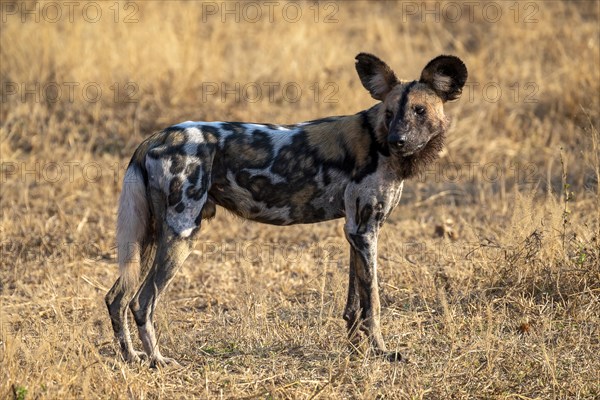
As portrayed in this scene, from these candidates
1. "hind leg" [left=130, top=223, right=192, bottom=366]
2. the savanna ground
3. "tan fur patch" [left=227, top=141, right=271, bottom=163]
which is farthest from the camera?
"tan fur patch" [left=227, top=141, right=271, bottom=163]

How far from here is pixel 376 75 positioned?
432 centimetres

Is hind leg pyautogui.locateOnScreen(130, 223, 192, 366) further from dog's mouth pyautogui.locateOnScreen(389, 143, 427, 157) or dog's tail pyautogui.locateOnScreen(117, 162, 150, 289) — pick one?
dog's mouth pyautogui.locateOnScreen(389, 143, 427, 157)

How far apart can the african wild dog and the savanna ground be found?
1.14ft

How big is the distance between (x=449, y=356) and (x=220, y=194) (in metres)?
1.21

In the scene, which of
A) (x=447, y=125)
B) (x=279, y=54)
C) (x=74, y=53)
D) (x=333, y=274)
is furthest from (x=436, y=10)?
(x=447, y=125)

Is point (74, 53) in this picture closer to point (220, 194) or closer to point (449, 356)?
point (220, 194)

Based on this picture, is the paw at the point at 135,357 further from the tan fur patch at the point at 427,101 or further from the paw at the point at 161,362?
the tan fur patch at the point at 427,101

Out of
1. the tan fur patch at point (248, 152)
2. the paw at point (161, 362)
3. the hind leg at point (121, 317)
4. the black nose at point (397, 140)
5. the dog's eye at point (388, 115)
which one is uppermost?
the dog's eye at point (388, 115)

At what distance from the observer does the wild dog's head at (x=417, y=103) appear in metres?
4.11

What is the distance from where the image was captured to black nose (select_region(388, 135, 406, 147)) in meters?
4.03

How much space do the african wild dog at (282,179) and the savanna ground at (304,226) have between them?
0.35 m

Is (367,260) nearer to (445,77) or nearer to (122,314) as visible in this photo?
(445,77)

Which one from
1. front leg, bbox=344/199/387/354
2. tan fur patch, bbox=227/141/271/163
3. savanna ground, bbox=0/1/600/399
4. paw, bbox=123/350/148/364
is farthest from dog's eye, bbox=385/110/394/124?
paw, bbox=123/350/148/364

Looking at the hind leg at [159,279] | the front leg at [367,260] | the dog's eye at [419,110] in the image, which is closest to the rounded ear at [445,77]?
the dog's eye at [419,110]
